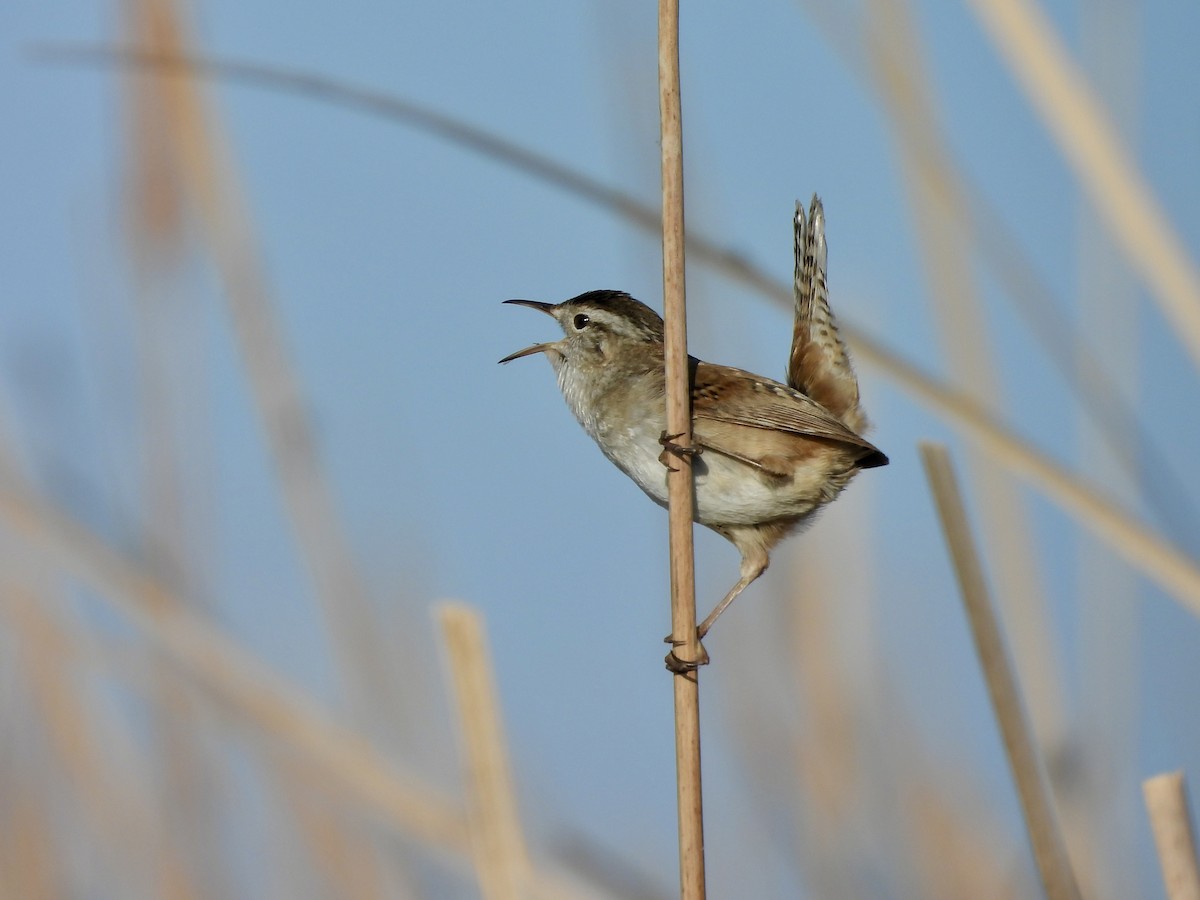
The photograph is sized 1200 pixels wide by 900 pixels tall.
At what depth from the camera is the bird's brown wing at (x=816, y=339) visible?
2232 mm

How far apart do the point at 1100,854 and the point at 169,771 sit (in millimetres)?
2147

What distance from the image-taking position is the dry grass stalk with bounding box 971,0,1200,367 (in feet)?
6.25

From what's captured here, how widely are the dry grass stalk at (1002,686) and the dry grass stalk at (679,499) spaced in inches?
13.5

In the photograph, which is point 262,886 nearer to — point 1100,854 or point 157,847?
point 157,847

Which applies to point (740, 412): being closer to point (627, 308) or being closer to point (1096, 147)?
point (627, 308)

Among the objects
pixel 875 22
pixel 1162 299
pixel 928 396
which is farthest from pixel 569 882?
pixel 875 22

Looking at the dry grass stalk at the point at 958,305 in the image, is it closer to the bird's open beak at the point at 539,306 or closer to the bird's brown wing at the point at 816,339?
the bird's brown wing at the point at 816,339

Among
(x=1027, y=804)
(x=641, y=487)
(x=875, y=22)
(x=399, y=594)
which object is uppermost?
(x=875, y=22)

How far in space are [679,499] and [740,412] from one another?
22.2 inches

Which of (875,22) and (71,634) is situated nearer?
(875,22)

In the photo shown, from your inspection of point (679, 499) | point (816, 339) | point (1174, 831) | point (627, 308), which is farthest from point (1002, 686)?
point (627, 308)

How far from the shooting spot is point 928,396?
1811 millimetres

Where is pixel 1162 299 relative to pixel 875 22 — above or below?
below

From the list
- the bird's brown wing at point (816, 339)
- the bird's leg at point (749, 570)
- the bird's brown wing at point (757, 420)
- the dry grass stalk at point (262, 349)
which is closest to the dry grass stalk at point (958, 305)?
the bird's brown wing at point (816, 339)
